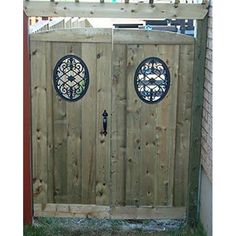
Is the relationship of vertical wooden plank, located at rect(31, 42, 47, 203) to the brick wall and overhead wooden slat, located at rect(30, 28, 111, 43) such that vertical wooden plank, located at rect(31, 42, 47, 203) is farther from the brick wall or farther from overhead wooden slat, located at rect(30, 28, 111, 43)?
the brick wall

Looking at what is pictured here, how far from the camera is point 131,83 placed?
4.09 meters

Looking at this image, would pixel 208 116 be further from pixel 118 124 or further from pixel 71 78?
pixel 71 78

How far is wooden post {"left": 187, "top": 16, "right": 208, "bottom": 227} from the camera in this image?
3953 mm

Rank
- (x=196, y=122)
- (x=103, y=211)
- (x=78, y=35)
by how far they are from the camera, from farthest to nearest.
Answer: (x=103, y=211) < (x=196, y=122) < (x=78, y=35)

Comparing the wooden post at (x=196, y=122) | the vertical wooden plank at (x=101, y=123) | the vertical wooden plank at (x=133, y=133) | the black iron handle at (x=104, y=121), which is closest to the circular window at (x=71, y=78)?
the vertical wooden plank at (x=101, y=123)

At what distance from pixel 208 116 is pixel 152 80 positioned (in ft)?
2.04

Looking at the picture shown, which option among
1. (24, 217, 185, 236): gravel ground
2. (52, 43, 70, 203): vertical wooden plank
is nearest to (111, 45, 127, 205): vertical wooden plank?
(24, 217, 185, 236): gravel ground

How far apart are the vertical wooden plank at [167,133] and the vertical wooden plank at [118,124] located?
33 centimetres

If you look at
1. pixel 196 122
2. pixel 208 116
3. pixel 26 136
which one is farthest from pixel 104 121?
pixel 208 116

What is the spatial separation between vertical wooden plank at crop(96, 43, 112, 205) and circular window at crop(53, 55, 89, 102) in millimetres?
149

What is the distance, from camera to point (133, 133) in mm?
4195

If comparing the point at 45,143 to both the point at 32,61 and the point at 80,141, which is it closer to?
the point at 80,141

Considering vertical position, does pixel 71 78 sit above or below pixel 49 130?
above

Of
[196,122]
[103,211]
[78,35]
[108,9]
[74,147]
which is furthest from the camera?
[103,211]
